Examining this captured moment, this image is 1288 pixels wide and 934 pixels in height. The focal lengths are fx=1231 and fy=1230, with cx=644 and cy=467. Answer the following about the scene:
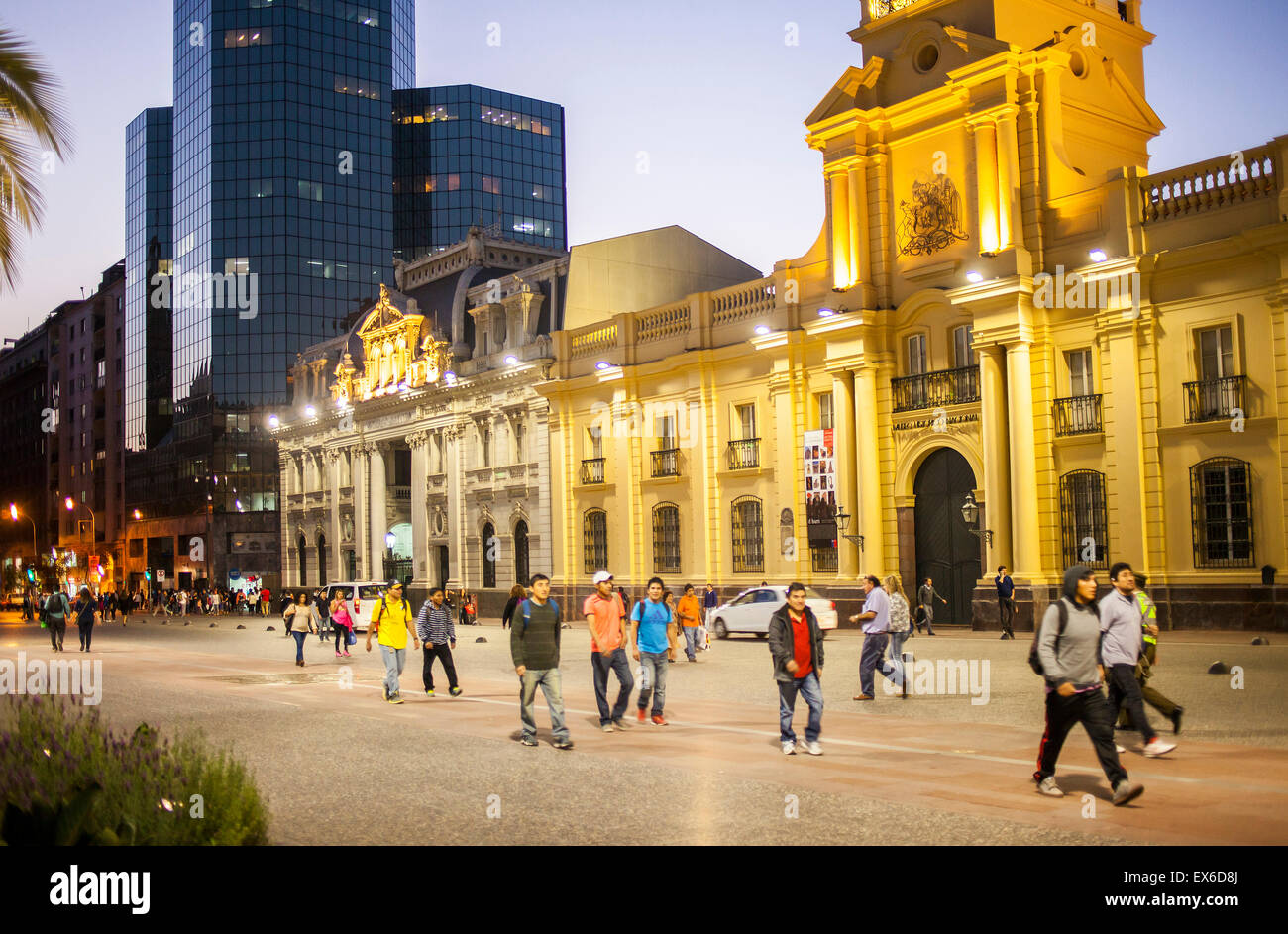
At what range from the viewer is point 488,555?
51.1 metres

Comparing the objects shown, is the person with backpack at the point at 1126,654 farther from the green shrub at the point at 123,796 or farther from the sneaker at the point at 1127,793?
the green shrub at the point at 123,796

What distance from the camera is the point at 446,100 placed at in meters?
120

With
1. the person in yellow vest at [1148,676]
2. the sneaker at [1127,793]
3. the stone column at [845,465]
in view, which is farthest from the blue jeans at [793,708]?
the stone column at [845,465]

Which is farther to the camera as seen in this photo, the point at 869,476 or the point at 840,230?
the point at 840,230

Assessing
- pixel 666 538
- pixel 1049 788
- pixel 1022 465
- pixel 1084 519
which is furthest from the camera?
pixel 666 538

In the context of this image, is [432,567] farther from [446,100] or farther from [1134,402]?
[446,100]

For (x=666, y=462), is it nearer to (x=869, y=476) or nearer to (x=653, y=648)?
(x=869, y=476)

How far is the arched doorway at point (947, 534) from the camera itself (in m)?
33.6

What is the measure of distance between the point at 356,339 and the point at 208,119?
48.5 m

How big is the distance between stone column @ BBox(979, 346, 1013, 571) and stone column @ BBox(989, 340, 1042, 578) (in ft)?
1.51

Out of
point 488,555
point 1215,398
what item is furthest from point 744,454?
point 488,555

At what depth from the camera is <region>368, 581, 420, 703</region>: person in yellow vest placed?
696 inches

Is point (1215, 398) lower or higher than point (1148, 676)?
higher

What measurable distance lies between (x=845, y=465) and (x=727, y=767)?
2513 cm
